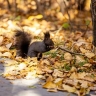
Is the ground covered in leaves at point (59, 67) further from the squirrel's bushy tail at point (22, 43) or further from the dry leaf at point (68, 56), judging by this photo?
the squirrel's bushy tail at point (22, 43)

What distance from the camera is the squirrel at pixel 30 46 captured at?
237 inches

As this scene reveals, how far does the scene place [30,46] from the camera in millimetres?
6066

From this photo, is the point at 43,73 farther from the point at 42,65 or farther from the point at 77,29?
the point at 77,29

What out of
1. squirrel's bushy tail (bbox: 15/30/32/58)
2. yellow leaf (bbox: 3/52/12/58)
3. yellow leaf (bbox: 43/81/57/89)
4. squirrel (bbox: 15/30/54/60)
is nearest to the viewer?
yellow leaf (bbox: 43/81/57/89)

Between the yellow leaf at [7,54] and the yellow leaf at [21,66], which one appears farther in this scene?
the yellow leaf at [7,54]

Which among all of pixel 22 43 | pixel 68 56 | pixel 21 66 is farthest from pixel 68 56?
pixel 22 43

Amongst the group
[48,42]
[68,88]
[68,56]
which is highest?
[48,42]

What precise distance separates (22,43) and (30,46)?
252 mm

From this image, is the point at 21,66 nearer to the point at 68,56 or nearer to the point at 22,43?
A: the point at 68,56

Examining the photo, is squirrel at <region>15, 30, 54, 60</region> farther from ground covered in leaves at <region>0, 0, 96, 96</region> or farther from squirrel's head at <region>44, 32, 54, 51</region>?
ground covered in leaves at <region>0, 0, 96, 96</region>

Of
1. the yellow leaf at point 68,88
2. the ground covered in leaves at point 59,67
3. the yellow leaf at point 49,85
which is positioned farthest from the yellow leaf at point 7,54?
the yellow leaf at point 68,88

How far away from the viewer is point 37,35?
23.9 feet


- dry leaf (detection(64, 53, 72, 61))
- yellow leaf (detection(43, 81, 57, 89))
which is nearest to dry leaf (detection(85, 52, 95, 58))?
dry leaf (detection(64, 53, 72, 61))

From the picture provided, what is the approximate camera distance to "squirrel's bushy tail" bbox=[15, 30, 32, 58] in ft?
20.2
